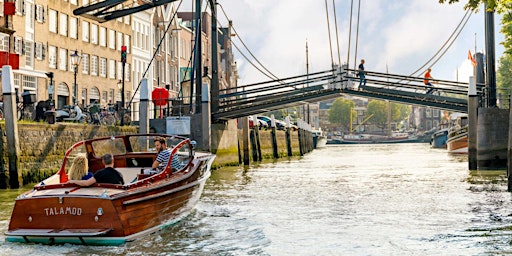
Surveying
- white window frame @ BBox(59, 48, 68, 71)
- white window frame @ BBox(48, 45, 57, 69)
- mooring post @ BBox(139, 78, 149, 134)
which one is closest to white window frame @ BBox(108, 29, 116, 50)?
white window frame @ BBox(59, 48, 68, 71)

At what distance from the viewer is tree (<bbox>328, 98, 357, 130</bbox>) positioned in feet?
578

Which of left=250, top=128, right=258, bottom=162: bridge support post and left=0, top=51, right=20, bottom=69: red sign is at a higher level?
left=0, top=51, right=20, bottom=69: red sign

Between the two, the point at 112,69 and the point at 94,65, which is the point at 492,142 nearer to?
the point at 94,65

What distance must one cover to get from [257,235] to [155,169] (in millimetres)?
2289

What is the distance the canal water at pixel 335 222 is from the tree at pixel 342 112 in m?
150

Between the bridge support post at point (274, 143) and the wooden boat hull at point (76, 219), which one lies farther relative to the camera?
the bridge support post at point (274, 143)

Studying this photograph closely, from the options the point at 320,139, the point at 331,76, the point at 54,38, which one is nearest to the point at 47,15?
the point at 54,38

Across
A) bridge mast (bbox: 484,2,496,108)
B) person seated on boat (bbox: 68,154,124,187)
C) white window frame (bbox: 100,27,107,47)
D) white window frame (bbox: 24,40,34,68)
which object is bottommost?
person seated on boat (bbox: 68,154,124,187)

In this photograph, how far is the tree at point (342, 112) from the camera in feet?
578

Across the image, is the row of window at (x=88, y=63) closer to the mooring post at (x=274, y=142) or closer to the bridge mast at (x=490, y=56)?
the mooring post at (x=274, y=142)

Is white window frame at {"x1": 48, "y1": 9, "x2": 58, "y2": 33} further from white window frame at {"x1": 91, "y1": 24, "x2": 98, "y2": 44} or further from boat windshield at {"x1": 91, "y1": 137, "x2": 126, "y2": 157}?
boat windshield at {"x1": 91, "y1": 137, "x2": 126, "y2": 157}

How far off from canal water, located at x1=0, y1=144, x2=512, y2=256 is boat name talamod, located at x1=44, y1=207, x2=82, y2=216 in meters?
0.53

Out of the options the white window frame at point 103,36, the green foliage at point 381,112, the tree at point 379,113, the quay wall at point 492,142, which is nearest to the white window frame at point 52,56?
the white window frame at point 103,36

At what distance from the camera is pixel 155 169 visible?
1528 cm
